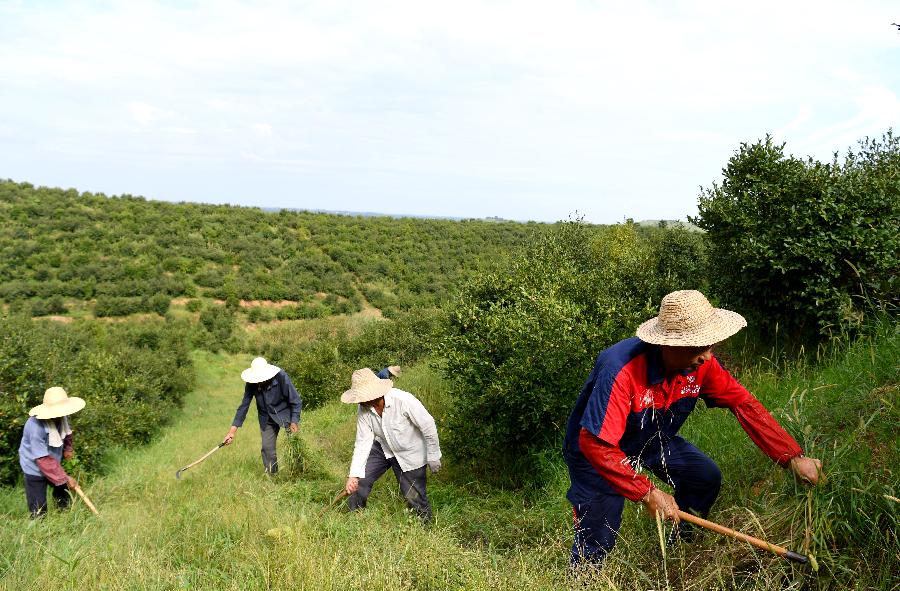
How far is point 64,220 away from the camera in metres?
33.3

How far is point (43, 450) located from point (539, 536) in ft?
16.4

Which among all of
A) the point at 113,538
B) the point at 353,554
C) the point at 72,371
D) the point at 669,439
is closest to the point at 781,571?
the point at 669,439

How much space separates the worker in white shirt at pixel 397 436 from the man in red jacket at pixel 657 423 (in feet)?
5.59

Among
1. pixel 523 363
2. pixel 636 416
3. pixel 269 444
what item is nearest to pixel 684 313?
pixel 636 416

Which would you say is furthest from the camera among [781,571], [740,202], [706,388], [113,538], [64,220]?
[64,220]

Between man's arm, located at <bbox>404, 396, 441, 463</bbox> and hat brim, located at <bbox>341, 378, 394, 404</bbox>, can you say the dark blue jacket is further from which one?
man's arm, located at <bbox>404, 396, 441, 463</bbox>

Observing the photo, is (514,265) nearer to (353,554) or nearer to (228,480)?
(228,480)

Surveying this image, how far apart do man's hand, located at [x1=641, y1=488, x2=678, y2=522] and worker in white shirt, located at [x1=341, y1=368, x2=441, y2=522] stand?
7.78 feet

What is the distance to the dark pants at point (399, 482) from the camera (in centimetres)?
488

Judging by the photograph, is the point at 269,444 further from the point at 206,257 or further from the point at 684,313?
the point at 206,257

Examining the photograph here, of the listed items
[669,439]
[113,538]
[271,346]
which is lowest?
[271,346]

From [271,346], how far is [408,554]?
2422 cm

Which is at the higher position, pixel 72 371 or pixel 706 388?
pixel 706 388

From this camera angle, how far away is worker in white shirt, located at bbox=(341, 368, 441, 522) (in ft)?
15.9
